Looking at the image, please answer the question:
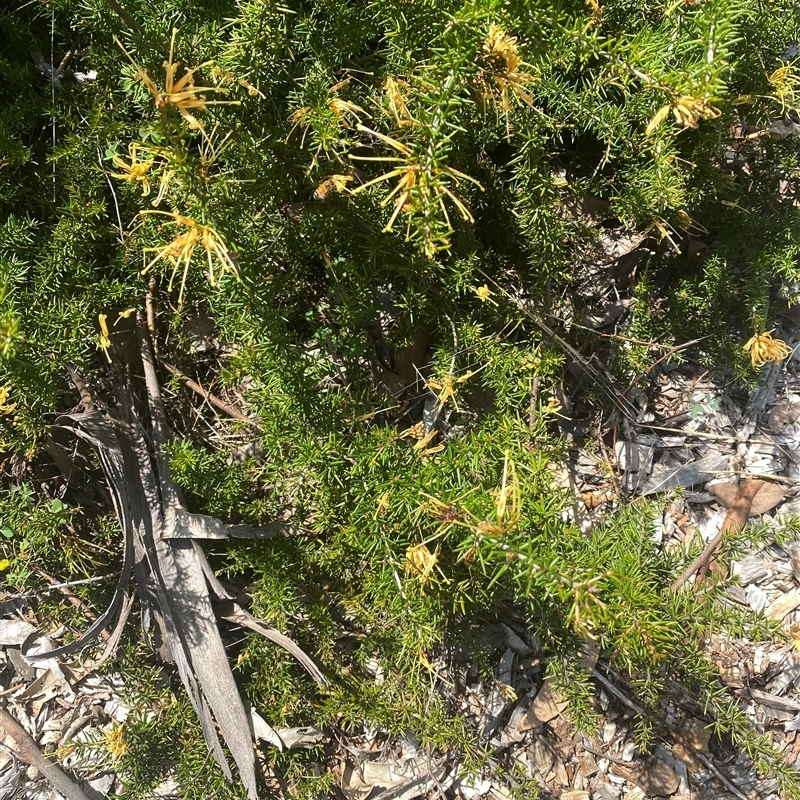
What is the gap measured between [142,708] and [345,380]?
159 centimetres

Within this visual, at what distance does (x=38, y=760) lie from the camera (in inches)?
106

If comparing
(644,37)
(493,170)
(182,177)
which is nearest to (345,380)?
(493,170)

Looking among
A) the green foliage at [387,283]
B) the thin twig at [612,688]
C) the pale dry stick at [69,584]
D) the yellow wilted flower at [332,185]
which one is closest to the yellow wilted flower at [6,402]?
the green foliage at [387,283]

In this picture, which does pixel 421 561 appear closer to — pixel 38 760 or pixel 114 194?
pixel 114 194

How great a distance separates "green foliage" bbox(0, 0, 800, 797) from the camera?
167 cm

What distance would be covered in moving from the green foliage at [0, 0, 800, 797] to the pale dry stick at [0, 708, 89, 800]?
32 cm

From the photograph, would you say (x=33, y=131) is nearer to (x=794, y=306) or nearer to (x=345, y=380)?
(x=345, y=380)

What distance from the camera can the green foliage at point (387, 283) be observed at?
167 centimetres

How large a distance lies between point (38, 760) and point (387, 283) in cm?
246

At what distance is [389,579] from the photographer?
2.11 m

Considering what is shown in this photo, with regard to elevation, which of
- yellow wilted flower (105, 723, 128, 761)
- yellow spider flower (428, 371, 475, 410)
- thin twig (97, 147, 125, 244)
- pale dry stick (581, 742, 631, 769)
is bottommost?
pale dry stick (581, 742, 631, 769)

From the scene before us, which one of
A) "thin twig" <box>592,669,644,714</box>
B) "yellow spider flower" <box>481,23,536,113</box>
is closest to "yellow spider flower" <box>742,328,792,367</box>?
"yellow spider flower" <box>481,23,536,113</box>

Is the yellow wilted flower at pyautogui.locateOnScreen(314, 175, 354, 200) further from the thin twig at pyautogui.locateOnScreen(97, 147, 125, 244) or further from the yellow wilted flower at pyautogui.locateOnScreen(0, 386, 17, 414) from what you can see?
the yellow wilted flower at pyautogui.locateOnScreen(0, 386, 17, 414)

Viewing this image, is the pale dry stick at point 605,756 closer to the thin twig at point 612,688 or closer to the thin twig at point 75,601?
the thin twig at point 612,688
